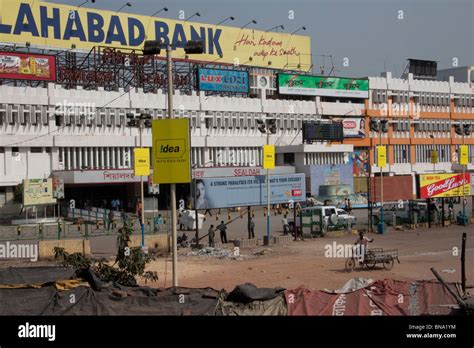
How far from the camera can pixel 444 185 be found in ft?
130

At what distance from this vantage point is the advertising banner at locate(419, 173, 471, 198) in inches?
1532

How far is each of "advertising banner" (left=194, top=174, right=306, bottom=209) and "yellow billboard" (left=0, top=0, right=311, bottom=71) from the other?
15670 millimetres

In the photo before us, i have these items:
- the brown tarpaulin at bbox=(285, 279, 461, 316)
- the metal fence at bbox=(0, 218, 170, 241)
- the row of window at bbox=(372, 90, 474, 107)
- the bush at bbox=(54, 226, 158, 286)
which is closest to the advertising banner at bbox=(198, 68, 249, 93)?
the row of window at bbox=(372, 90, 474, 107)

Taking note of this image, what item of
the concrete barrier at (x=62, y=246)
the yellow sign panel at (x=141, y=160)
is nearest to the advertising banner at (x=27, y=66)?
the concrete barrier at (x=62, y=246)

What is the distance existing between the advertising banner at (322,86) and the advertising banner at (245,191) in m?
32.7

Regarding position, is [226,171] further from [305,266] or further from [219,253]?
[305,266]

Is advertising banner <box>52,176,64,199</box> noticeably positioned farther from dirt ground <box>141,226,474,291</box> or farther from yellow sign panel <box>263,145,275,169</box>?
yellow sign panel <box>263,145,275,169</box>

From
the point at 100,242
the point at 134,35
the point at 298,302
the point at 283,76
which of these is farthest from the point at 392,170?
the point at 298,302

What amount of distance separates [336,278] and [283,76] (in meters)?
47.6

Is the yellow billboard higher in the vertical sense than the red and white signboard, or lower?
higher

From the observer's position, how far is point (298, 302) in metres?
13.5

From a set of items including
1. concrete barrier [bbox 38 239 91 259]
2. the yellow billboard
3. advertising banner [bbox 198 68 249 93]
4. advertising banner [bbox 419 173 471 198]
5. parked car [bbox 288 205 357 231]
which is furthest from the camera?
advertising banner [bbox 198 68 249 93]

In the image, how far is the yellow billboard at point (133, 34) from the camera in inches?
2149
